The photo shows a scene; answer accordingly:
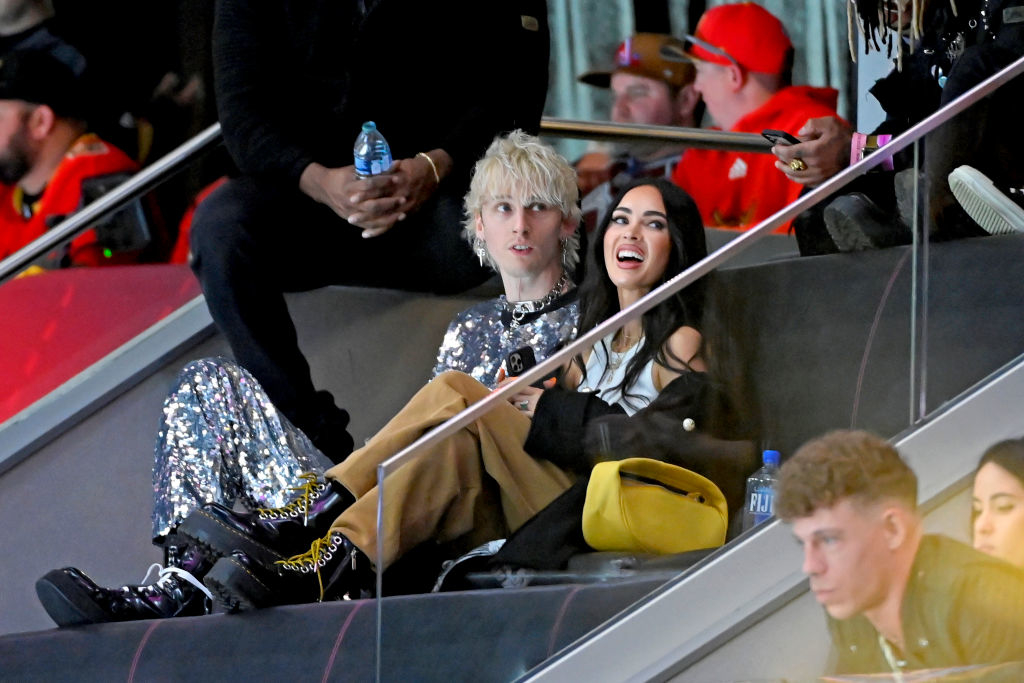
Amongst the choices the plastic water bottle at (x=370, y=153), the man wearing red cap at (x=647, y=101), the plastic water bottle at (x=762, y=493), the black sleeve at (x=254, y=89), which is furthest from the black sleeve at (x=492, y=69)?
the plastic water bottle at (x=762, y=493)

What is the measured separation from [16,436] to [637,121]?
7.14ft

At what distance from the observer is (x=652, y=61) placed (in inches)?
208

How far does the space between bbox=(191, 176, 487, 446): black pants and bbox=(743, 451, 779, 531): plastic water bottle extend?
134 centimetres

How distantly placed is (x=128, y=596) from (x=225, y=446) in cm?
41

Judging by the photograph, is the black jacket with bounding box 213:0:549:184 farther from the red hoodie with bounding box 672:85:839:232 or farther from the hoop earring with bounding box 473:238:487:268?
the red hoodie with bounding box 672:85:839:232

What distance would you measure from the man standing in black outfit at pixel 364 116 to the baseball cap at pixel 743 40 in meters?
1.13

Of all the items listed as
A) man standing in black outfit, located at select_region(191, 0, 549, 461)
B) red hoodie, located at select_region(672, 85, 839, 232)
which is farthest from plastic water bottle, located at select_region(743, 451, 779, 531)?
red hoodie, located at select_region(672, 85, 839, 232)

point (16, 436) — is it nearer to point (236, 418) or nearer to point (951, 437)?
point (236, 418)

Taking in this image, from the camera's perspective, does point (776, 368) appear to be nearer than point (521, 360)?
Yes

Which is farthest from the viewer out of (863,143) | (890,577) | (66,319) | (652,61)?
(652,61)

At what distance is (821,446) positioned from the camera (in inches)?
87.0

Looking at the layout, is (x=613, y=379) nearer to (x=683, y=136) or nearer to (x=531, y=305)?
(x=531, y=305)

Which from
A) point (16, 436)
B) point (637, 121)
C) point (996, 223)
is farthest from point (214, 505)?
point (637, 121)

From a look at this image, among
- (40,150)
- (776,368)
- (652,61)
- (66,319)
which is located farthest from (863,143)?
(40,150)
